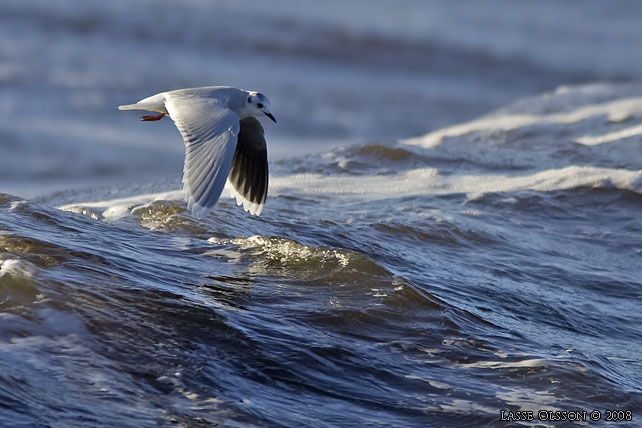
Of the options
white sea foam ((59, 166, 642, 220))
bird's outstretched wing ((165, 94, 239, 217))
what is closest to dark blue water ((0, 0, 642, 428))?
white sea foam ((59, 166, 642, 220))

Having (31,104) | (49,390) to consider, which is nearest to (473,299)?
(49,390)

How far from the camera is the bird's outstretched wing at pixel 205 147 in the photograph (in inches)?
162

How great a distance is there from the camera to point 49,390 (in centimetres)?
306

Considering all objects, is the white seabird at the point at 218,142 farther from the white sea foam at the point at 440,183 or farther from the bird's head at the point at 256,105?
the white sea foam at the point at 440,183

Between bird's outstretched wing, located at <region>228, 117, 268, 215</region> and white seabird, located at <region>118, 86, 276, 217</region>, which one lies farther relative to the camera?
bird's outstretched wing, located at <region>228, 117, 268, 215</region>

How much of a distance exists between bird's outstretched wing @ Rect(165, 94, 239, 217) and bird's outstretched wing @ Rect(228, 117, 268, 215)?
356 millimetres

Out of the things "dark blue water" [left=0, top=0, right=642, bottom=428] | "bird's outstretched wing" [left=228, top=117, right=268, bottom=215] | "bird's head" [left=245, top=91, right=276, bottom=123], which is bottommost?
"dark blue water" [left=0, top=0, right=642, bottom=428]

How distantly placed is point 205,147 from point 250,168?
28.3 inches

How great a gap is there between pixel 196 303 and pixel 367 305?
0.71 m

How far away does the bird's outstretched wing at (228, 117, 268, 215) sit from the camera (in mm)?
4895

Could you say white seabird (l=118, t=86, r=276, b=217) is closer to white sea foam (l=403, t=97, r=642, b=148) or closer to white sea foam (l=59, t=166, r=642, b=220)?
white sea foam (l=59, t=166, r=642, b=220)

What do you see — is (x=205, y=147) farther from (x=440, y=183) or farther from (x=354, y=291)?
(x=440, y=183)

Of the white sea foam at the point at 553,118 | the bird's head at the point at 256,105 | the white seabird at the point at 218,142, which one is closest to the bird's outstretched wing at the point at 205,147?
the white seabird at the point at 218,142

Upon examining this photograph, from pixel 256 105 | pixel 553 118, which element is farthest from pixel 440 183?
pixel 553 118
